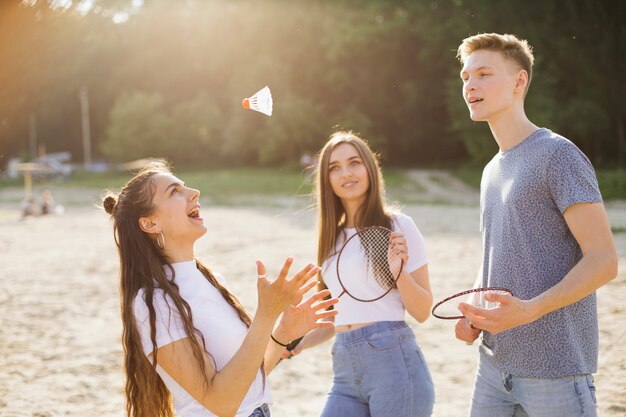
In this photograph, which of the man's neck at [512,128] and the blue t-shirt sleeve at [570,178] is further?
the man's neck at [512,128]

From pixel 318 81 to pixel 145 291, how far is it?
48715 millimetres

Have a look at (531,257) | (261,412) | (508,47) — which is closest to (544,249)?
(531,257)

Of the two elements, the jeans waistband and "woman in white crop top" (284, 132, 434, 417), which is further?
the jeans waistband

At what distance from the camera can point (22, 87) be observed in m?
7.59

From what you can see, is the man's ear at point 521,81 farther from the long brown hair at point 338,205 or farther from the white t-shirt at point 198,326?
the white t-shirt at point 198,326

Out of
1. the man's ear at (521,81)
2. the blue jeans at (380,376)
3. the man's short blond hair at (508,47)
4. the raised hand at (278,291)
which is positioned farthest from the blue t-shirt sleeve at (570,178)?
the blue jeans at (380,376)

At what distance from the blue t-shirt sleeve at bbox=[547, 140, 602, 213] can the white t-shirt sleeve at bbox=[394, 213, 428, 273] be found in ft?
3.51

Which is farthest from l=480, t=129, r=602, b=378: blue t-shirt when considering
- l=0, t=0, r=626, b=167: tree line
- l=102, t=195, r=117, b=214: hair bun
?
l=0, t=0, r=626, b=167: tree line

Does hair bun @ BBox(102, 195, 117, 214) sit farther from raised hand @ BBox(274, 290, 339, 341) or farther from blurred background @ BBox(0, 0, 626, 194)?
blurred background @ BBox(0, 0, 626, 194)

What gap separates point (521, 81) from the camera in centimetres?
304

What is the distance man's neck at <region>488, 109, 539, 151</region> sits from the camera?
2967mm

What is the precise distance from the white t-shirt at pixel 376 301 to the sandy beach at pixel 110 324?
0.69 metres

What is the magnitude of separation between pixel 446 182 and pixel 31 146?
45.8 m

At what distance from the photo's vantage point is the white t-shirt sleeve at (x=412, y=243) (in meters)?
3.68
